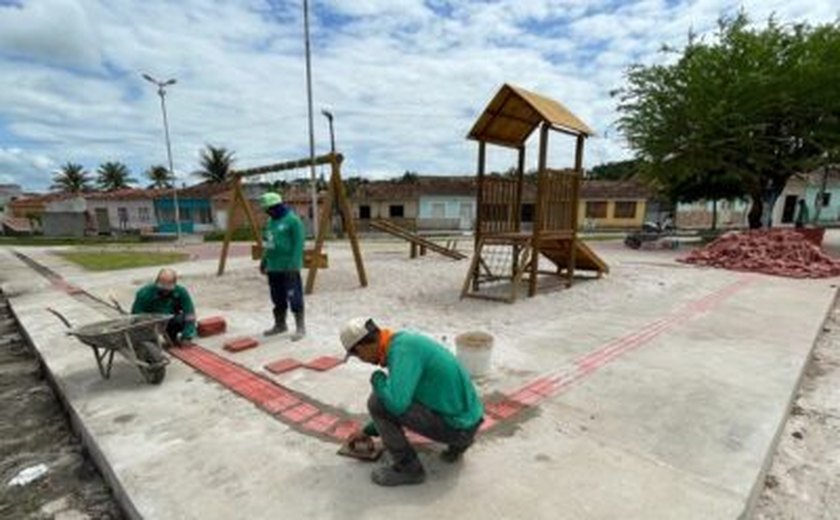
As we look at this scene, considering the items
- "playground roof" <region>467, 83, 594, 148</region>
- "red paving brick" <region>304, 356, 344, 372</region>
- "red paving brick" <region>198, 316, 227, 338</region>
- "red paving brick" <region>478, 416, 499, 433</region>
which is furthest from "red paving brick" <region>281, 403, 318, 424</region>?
"playground roof" <region>467, 83, 594, 148</region>

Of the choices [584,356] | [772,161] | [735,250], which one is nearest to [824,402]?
[584,356]

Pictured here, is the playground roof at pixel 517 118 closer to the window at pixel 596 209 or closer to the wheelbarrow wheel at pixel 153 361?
the wheelbarrow wheel at pixel 153 361

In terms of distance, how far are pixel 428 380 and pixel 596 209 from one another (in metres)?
38.6

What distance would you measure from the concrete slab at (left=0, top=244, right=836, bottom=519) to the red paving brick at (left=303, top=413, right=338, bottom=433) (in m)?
0.13

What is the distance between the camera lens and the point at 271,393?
362cm

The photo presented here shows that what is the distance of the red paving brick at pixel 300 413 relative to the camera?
3199mm

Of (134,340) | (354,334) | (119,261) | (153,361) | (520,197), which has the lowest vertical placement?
(119,261)

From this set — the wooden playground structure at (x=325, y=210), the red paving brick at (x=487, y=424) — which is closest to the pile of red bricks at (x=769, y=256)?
the wooden playground structure at (x=325, y=210)

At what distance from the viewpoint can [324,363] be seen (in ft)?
13.8

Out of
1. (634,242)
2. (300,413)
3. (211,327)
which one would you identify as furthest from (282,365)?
(634,242)

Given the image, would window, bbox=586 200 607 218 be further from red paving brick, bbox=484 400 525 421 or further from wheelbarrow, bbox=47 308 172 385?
wheelbarrow, bbox=47 308 172 385

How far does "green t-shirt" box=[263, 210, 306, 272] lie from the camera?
4949 mm

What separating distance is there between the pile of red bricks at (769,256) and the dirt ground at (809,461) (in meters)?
7.23

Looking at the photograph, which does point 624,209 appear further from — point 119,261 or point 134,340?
point 134,340
